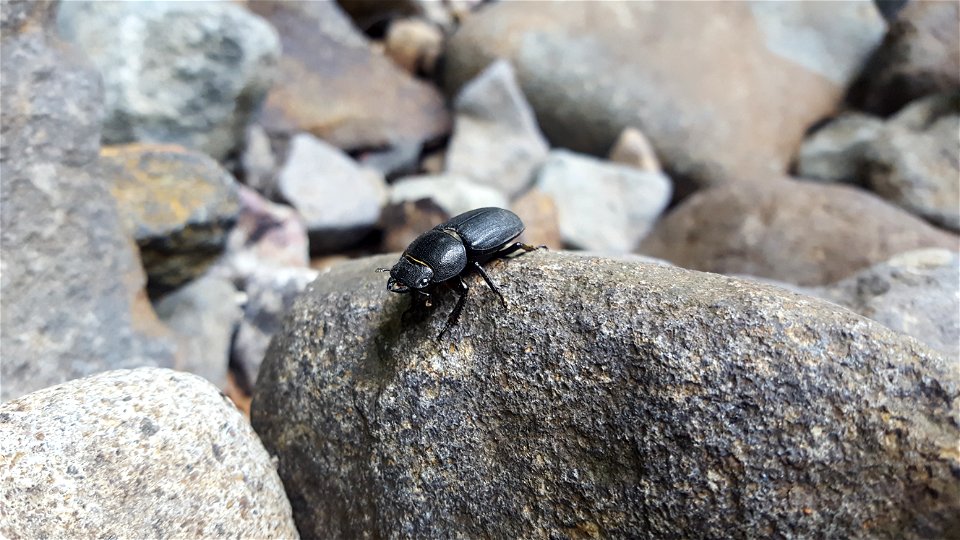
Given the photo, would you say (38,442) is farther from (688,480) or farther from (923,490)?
(923,490)

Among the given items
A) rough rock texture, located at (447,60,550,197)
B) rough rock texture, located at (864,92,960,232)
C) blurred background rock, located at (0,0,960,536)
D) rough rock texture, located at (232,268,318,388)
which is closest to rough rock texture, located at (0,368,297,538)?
blurred background rock, located at (0,0,960,536)

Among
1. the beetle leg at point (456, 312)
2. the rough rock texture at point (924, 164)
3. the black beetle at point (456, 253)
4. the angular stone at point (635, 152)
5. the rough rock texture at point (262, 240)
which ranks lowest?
the rough rock texture at point (262, 240)

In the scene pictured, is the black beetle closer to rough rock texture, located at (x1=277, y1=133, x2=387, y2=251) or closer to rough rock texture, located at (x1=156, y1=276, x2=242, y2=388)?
rough rock texture, located at (x1=156, y1=276, x2=242, y2=388)

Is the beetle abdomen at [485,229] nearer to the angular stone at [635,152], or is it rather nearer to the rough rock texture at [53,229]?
the rough rock texture at [53,229]

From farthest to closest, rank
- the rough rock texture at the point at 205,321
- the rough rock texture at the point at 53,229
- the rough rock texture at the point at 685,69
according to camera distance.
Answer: the rough rock texture at the point at 685,69 → the rough rock texture at the point at 205,321 → the rough rock texture at the point at 53,229

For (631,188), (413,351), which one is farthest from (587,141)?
(413,351)

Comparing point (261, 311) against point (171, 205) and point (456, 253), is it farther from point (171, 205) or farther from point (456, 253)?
point (456, 253)

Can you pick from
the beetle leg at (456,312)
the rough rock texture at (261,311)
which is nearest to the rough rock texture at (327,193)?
the rough rock texture at (261,311)
